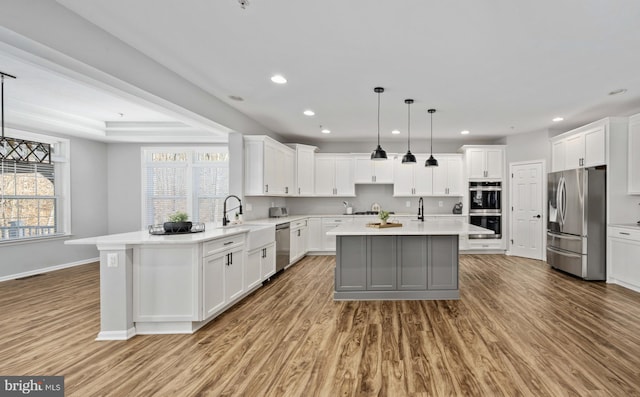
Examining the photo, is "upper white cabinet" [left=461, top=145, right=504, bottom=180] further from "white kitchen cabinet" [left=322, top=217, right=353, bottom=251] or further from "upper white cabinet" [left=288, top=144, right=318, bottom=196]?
"upper white cabinet" [left=288, top=144, right=318, bottom=196]

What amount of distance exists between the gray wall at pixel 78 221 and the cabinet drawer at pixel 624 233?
30.7ft

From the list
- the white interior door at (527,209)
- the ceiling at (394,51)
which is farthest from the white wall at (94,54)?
the white interior door at (527,209)

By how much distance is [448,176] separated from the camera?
283 inches

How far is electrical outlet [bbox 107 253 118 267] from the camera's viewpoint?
283 cm

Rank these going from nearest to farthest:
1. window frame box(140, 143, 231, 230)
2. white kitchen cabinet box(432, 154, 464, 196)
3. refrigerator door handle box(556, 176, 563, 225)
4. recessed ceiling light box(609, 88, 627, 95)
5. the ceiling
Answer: the ceiling
recessed ceiling light box(609, 88, 627, 95)
refrigerator door handle box(556, 176, 563, 225)
window frame box(140, 143, 231, 230)
white kitchen cabinet box(432, 154, 464, 196)

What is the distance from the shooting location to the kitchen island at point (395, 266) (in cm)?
399

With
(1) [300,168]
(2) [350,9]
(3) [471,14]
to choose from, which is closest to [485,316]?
(3) [471,14]

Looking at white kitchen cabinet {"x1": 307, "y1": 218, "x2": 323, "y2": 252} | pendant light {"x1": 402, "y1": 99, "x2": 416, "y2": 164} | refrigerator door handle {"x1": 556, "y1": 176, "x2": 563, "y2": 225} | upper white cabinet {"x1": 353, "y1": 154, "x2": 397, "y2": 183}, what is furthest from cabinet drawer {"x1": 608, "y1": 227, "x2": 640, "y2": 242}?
white kitchen cabinet {"x1": 307, "y1": 218, "x2": 323, "y2": 252}

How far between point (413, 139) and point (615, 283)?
4.46 meters

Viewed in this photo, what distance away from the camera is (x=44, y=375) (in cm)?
229

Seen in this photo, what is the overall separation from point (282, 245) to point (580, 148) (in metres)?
5.39

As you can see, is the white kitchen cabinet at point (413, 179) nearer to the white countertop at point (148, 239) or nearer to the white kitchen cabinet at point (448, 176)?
the white kitchen cabinet at point (448, 176)

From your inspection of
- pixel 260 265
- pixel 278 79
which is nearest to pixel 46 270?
pixel 260 265

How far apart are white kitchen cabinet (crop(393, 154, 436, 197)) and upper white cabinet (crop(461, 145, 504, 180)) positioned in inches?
35.9
